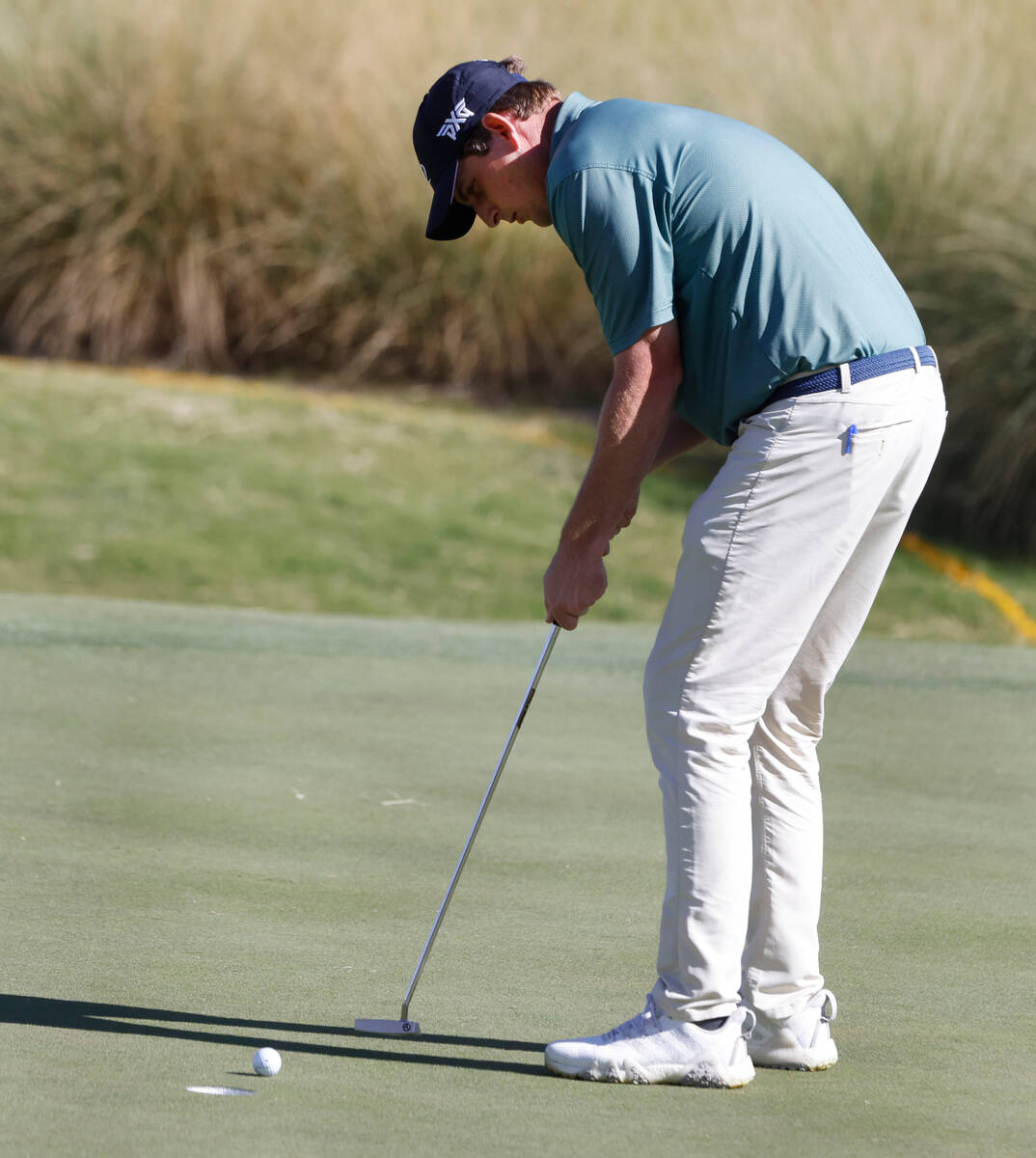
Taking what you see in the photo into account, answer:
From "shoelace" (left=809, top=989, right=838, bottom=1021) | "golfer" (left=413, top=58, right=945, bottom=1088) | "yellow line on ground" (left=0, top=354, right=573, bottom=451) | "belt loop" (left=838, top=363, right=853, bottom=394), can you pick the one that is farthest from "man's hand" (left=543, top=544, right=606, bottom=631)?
"yellow line on ground" (left=0, top=354, right=573, bottom=451)

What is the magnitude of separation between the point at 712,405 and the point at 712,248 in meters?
0.29

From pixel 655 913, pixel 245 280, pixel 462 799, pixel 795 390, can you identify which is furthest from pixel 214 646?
pixel 245 280

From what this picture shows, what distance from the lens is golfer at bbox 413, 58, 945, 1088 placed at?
3197 millimetres

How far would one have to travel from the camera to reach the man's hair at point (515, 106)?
3352mm

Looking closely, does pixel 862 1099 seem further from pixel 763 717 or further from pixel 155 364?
pixel 155 364

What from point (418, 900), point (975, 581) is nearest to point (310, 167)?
point (975, 581)

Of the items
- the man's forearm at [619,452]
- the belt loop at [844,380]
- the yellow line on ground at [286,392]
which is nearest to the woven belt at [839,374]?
the belt loop at [844,380]

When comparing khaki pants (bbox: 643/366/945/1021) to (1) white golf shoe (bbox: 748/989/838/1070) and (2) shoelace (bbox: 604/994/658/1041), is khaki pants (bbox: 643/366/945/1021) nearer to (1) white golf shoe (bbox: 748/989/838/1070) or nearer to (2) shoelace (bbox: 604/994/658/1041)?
(2) shoelace (bbox: 604/994/658/1041)

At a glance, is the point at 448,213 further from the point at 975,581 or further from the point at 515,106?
the point at 975,581

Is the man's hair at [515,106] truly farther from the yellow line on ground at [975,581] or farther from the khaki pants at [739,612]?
the yellow line on ground at [975,581]

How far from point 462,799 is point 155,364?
941 centimetres

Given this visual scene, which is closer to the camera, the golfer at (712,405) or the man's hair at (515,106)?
the golfer at (712,405)

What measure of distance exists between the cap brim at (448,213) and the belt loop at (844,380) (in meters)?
0.71

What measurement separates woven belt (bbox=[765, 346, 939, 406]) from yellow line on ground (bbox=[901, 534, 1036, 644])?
744 centimetres
